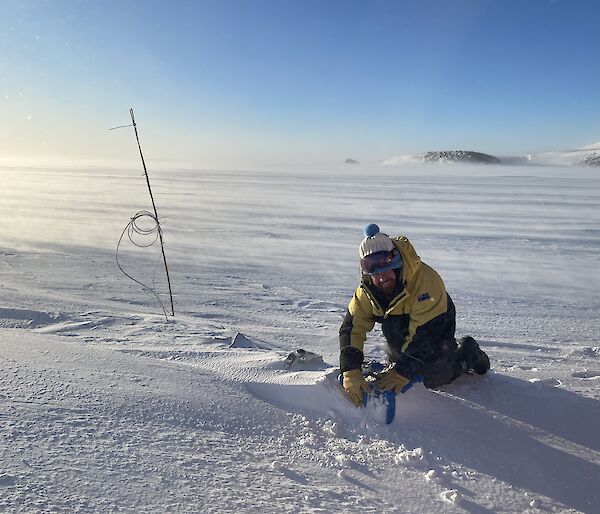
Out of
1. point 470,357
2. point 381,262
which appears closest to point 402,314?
point 381,262

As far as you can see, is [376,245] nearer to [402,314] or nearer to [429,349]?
[402,314]

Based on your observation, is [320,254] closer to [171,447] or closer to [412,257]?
[412,257]

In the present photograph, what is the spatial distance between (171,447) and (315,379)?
2.92 feet

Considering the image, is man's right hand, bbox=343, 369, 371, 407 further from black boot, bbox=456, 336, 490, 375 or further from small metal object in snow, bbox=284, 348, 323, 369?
black boot, bbox=456, 336, 490, 375

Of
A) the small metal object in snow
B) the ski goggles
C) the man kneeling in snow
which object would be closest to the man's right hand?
the man kneeling in snow

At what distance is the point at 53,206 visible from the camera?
14734 millimetres

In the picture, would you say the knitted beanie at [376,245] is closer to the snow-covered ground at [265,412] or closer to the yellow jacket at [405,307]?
the yellow jacket at [405,307]

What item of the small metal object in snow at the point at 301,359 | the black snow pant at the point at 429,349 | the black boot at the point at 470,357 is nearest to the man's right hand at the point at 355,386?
the black snow pant at the point at 429,349

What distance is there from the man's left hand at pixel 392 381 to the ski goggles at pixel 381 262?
0.52m

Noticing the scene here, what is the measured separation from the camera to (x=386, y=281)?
240cm

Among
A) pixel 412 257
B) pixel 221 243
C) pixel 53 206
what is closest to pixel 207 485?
pixel 412 257

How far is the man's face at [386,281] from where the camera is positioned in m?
2.38

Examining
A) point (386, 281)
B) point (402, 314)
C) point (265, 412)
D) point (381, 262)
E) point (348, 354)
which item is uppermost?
point (381, 262)

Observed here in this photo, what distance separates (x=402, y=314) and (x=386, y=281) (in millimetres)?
220
